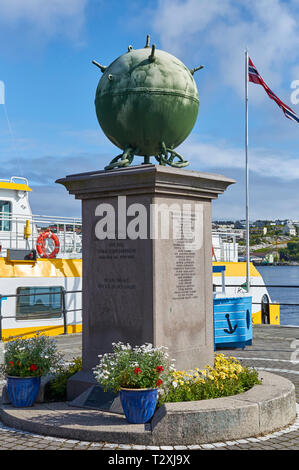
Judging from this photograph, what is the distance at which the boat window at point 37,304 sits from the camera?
1814cm

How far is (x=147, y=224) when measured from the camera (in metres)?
7.30

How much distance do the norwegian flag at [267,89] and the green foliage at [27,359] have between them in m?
16.7

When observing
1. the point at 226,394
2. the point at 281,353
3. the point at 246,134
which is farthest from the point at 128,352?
the point at 246,134

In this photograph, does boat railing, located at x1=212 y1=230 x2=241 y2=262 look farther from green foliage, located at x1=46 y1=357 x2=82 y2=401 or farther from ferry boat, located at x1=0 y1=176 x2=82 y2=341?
green foliage, located at x1=46 y1=357 x2=82 y2=401

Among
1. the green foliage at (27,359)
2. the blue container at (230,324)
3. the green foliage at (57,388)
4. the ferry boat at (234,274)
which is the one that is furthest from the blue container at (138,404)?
the ferry boat at (234,274)

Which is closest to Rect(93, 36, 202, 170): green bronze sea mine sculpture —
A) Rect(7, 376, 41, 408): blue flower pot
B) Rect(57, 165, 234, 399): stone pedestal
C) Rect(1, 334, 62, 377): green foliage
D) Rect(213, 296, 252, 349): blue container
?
Rect(57, 165, 234, 399): stone pedestal

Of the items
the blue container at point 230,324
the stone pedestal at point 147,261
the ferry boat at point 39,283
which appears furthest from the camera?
the ferry boat at point 39,283

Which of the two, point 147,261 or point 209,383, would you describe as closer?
point 209,383

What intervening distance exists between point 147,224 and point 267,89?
665 inches

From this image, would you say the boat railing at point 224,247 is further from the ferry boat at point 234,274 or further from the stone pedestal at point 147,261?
the stone pedestal at point 147,261

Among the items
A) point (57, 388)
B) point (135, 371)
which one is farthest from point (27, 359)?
point (135, 371)

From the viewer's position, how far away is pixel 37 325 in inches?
722

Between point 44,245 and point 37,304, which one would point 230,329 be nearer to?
point 37,304

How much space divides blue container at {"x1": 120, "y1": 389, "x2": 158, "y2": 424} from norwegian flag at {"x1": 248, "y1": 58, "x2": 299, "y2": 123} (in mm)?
17499
